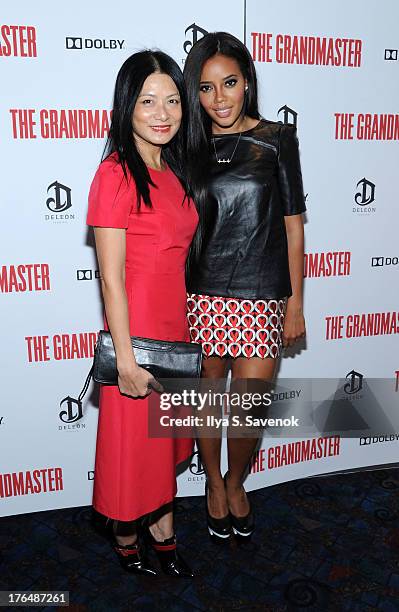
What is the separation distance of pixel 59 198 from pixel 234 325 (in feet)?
3.09

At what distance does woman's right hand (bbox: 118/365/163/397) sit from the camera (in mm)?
1947

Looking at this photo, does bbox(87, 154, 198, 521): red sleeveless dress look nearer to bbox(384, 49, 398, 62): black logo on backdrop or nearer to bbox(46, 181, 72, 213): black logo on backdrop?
bbox(46, 181, 72, 213): black logo on backdrop

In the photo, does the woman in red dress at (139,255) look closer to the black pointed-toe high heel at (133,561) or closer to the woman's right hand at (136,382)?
the woman's right hand at (136,382)

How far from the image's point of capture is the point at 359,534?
2.62 m

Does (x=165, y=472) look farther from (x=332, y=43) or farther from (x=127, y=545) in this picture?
(x=332, y=43)

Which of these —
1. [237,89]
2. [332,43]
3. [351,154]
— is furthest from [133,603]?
[332,43]

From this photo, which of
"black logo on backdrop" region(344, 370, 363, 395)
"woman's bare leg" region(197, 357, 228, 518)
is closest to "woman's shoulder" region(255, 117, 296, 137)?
"woman's bare leg" region(197, 357, 228, 518)

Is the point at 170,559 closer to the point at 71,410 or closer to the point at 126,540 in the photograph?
the point at 126,540

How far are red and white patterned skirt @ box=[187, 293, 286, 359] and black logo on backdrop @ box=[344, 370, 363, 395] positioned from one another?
3.07 ft

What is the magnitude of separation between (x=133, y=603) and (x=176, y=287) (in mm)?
1173

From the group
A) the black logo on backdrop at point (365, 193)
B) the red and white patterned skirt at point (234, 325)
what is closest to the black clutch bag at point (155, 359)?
the red and white patterned skirt at point (234, 325)

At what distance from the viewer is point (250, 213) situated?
223 centimetres

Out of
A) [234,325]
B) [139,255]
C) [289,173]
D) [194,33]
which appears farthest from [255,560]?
[194,33]

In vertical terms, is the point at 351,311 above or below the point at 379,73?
below
